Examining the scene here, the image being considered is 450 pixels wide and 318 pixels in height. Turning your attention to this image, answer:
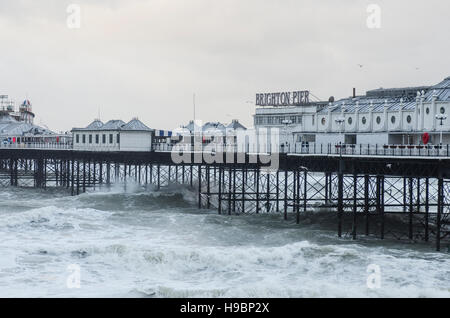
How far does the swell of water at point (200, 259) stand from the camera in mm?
32594

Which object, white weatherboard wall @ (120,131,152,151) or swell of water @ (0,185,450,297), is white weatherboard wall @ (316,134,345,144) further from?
white weatherboard wall @ (120,131,152,151)

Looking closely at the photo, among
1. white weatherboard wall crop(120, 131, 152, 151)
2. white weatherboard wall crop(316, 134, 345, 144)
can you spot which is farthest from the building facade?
white weatherboard wall crop(120, 131, 152, 151)

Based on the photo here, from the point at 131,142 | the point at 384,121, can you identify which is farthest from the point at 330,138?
the point at 131,142

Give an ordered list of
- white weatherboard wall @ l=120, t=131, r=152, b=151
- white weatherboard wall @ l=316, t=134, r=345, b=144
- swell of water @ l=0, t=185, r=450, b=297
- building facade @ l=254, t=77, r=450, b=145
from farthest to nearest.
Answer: white weatherboard wall @ l=120, t=131, r=152, b=151 < white weatherboard wall @ l=316, t=134, r=345, b=144 < building facade @ l=254, t=77, r=450, b=145 < swell of water @ l=0, t=185, r=450, b=297

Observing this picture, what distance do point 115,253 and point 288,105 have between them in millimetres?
74682

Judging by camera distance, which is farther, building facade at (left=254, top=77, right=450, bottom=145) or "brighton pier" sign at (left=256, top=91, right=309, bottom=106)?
"brighton pier" sign at (left=256, top=91, right=309, bottom=106)

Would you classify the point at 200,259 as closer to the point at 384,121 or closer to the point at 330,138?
the point at 384,121

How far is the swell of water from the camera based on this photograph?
32.6 m

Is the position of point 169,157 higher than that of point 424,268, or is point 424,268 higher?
point 169,157

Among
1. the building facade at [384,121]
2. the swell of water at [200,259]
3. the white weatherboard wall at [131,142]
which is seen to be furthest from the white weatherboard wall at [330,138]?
the white weatherboard wall at [131,142]

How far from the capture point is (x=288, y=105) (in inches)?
4419
